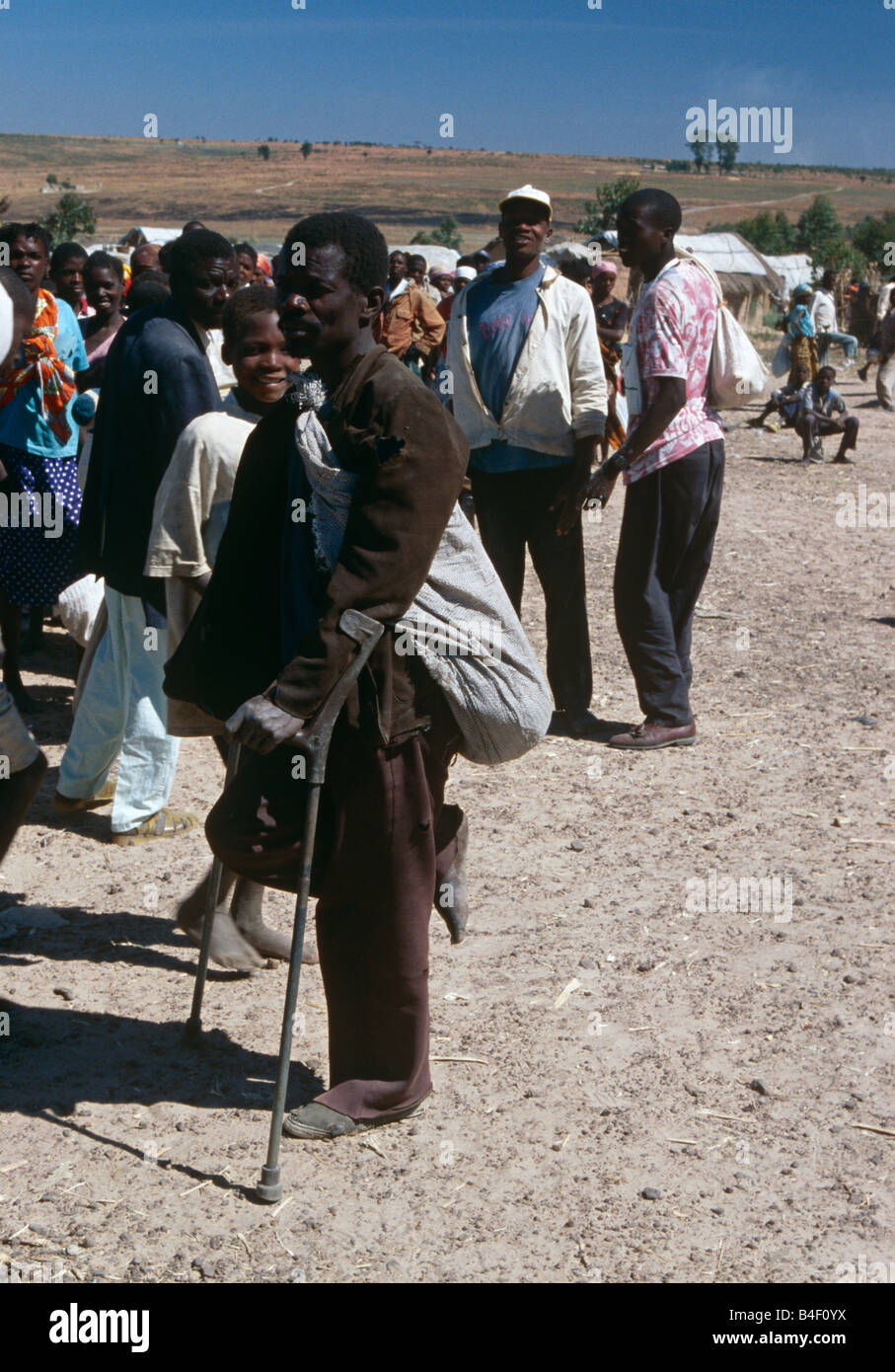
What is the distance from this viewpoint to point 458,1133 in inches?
137

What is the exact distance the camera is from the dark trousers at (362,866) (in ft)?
10.6

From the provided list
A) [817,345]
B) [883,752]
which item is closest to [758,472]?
[817,345]

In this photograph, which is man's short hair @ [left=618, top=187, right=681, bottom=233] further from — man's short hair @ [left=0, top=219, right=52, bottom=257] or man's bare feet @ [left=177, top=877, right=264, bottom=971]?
man's bare feet @ [left=177, top=877, right=264, bottom=971]

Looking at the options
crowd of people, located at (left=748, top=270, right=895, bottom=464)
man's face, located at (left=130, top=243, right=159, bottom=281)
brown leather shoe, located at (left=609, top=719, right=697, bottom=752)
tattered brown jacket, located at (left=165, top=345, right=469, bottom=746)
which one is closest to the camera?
tattered brown jacket, located at (left=165, top=345, right=469, bottom=746)

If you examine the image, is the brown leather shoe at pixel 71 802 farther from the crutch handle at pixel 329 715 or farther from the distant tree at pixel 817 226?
the distant tree at pixel 817 226

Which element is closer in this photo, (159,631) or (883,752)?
(159,631)

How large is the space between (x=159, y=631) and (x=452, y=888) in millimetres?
2042

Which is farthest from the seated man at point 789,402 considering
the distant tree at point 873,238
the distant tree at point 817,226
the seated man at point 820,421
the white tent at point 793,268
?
the distant tree at point 817,226

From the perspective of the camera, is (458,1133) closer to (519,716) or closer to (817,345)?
(519,716)

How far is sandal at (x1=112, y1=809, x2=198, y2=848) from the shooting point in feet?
17.6

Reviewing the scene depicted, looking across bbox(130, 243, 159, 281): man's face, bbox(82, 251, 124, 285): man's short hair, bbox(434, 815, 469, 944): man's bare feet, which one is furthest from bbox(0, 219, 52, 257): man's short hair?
bbox(434, 815, 469, 944): man's bare feet

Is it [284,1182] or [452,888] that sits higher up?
[452,888]

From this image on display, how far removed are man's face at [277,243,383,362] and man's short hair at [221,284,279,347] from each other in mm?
943

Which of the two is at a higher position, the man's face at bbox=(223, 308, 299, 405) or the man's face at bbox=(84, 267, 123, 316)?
the man's face at bbox=(84, 267, 123, 316)
